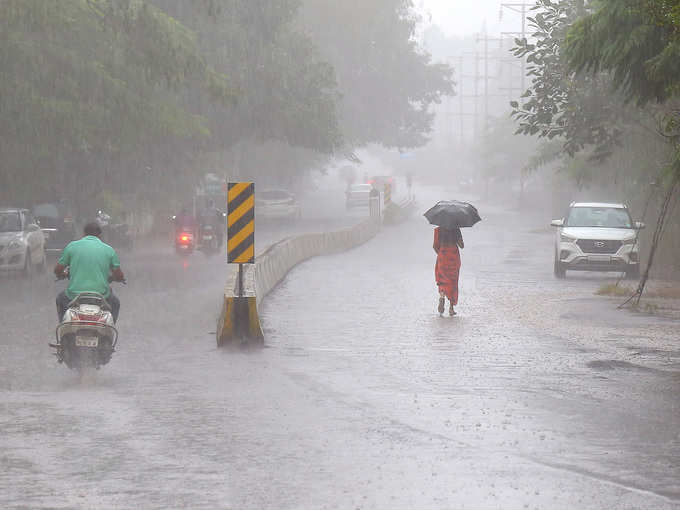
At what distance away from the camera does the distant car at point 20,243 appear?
2777 centimetres

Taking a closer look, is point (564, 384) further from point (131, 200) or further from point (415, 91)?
point (415, 91)

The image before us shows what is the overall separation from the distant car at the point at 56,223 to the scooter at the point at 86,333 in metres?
22.5

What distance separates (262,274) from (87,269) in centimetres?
1116

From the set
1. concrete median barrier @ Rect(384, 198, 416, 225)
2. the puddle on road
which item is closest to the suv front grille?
the puddle on road

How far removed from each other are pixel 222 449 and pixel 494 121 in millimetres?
98718

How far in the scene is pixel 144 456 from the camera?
9.37 meters

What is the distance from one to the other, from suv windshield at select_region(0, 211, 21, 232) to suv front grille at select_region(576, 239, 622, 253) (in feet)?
41.5

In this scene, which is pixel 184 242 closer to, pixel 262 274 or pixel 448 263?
pixel 262 274

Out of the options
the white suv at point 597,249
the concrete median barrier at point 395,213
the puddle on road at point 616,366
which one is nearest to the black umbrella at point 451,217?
the puddle on road at point 616,366

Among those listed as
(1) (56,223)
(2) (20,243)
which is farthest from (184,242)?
(2) (20,243)

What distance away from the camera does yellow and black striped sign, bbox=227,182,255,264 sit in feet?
57.0

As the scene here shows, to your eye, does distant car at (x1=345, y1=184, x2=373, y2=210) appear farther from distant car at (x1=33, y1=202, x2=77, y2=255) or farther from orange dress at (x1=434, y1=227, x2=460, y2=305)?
orange dress at (x1=434, y1=227, x2=460, y2=305)

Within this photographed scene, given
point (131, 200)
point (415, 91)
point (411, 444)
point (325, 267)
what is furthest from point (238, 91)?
point (415, 91)

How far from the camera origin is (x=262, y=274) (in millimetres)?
24531
